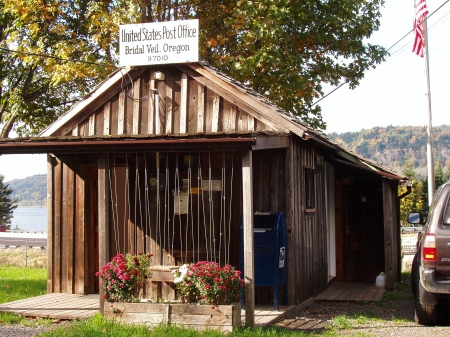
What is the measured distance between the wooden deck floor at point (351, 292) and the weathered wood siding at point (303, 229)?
0.76 ft

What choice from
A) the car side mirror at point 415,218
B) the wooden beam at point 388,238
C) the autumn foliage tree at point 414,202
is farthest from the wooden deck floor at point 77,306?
the autumn foliage tree at point 414,202

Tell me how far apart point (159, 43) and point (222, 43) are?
28.8 ft

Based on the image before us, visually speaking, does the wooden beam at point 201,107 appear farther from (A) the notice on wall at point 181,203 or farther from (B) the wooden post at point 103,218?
(B) the wooden post at point 103,218

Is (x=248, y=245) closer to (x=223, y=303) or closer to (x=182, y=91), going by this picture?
(x=223, y=303)

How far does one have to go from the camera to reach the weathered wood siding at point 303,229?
10617mm

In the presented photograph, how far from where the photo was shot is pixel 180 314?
845cm

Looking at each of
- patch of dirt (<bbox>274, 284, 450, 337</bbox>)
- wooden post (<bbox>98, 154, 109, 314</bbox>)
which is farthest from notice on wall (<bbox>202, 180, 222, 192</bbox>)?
patch of dirt (<bbox>274, 284, 450, 337</bbox>)

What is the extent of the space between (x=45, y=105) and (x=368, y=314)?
50.7 feet

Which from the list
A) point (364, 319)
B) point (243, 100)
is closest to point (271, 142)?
point (243, 100)

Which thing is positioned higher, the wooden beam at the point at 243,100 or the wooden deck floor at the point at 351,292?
the wooden beam at the point at 243,100

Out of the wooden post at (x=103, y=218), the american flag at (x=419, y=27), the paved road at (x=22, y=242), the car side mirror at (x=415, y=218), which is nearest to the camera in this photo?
the wooden post at (x=103, y=218)

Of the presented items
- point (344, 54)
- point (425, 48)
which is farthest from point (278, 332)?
point (344, 54)

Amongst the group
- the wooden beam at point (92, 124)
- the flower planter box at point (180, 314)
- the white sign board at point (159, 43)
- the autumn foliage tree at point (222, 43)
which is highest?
the autumn foliage tree at point (222, 43)

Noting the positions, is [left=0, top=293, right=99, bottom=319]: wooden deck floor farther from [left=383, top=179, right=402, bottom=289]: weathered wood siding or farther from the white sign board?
[left=383, top=179, right=402, bottom=289]: weathered wood siding
